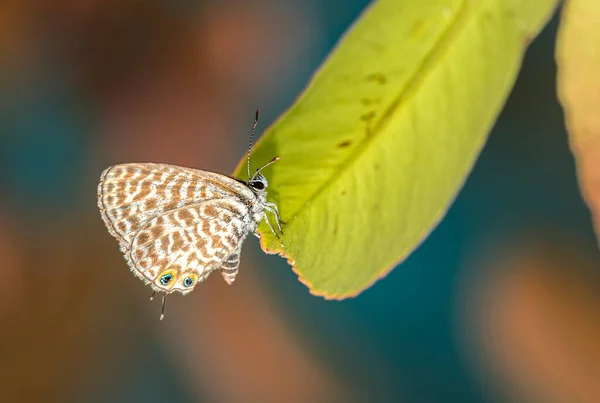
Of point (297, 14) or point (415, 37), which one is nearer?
point (415, 37)

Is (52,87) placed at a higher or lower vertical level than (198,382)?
higher

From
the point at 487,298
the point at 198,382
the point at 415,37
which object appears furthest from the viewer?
the point at 198,382

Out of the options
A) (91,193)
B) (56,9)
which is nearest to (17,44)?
(56,9)

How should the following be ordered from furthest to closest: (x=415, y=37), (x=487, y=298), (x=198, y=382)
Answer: (x=198, y=382)
(x=487, y=298)
(x=415, y=37)

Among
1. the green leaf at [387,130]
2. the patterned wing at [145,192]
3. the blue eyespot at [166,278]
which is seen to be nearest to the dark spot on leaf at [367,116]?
the green leaf at [387,130]

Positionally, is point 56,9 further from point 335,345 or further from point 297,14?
point 335,345

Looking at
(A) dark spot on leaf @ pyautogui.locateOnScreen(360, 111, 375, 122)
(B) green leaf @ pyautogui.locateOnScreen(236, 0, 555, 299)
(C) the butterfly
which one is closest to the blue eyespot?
(C) the butterfly

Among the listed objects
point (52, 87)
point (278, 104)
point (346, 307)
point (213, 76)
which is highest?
point (52, 87)
